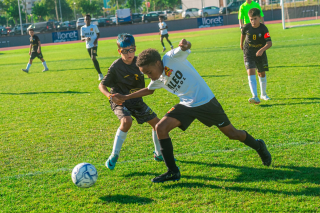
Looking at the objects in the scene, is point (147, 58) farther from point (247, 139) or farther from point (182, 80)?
point (247, 139)

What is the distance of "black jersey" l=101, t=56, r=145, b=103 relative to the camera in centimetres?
425

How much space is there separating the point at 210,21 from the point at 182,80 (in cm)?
3819

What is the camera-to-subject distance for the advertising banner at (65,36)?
3984 centimetres

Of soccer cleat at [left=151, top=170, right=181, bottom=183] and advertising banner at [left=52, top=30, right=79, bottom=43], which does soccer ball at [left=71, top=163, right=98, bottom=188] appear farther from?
advertising banner at [left=52, top=30, right=79, bottom=43]

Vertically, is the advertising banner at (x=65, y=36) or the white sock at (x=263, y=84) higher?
the advertising banner at (x=65, y=36)

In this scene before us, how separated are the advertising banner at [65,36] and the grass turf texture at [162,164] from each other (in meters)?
33.4

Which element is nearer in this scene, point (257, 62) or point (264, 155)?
point (264, 155)

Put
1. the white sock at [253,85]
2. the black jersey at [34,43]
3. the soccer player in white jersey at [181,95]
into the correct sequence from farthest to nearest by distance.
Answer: the black jersey at [34,43] → the white sock at [253,85] → the soccer player in white jersey at [181,95]

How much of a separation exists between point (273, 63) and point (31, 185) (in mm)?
10026

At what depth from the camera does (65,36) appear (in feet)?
132

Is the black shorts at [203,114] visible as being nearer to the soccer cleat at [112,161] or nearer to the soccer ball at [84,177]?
the soccer cleat at [112,161]

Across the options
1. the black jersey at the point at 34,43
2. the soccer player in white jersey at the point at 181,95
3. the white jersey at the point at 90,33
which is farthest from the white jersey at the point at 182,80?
the black jersey at the point at 34,43

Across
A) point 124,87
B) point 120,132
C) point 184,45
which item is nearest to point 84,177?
point 120,132

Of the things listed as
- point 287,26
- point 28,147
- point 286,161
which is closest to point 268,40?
point 286,161
